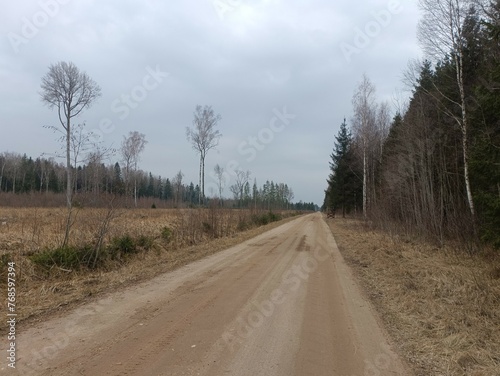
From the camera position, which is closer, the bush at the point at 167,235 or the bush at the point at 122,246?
the bush at the point at 122,246

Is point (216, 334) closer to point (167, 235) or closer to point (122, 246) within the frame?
point (122, 246)

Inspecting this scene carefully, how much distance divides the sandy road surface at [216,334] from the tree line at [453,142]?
21.6ft

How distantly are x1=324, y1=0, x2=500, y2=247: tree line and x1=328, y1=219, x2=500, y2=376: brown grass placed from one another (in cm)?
182

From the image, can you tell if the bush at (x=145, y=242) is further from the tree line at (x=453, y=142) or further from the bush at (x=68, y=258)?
the tree line at (x=453, y=142)

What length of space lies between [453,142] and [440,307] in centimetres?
1653

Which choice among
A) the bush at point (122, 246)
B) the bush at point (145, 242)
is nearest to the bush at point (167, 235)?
the bush at point (145, 242)

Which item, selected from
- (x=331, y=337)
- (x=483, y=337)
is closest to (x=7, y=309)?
(x=331, y=337)

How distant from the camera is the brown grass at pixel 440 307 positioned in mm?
4496

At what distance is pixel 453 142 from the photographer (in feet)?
66.0

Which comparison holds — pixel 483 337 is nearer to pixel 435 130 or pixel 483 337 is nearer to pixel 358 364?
pixel 358 364

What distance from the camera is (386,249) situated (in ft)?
48.1

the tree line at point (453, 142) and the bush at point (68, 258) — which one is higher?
the tree line at point (453, 142)

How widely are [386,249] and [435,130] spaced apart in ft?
31.3

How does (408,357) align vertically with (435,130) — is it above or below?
below
